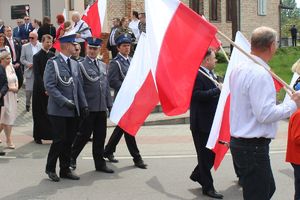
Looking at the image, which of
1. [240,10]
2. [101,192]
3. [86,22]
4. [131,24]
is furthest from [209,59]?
[240,10]

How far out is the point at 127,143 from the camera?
8.34 meters

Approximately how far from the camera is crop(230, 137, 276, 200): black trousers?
14.4 feet

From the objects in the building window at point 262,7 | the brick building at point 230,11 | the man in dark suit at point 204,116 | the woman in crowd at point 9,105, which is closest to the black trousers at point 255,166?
the man in dark suit at point 204,116

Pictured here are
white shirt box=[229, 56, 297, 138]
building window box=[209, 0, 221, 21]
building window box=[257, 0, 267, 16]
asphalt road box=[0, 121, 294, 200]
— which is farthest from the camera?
building window box=[257, 0, 267, 16]

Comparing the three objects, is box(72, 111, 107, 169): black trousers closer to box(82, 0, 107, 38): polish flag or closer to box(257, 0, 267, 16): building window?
box(82, 0, 107, 38): polish flag

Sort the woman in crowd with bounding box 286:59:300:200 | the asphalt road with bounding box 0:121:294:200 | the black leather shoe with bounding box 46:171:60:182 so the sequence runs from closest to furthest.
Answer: the woman in crowd with bounding box 286:59:300:200
the asphalt road with bounding box 0:121:294:200
the black leather shoe with bounding box 46:171:60:182

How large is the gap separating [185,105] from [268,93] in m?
1.17

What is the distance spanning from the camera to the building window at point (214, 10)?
31203 mm

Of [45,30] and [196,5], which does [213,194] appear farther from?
[196,5]

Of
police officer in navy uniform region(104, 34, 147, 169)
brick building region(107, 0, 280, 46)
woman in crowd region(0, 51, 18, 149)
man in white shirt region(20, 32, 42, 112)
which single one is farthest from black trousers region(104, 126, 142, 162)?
brick building region(107, 0, 280, 46)

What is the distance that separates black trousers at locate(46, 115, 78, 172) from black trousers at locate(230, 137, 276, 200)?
346 centimetres

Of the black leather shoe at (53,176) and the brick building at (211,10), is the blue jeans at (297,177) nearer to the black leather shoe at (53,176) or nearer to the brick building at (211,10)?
the black leather shoe at (53,176)

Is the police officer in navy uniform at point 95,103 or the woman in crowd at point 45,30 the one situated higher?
the woman in crowd at point 45,30

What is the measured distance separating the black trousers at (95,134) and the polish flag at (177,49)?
2798 mm
